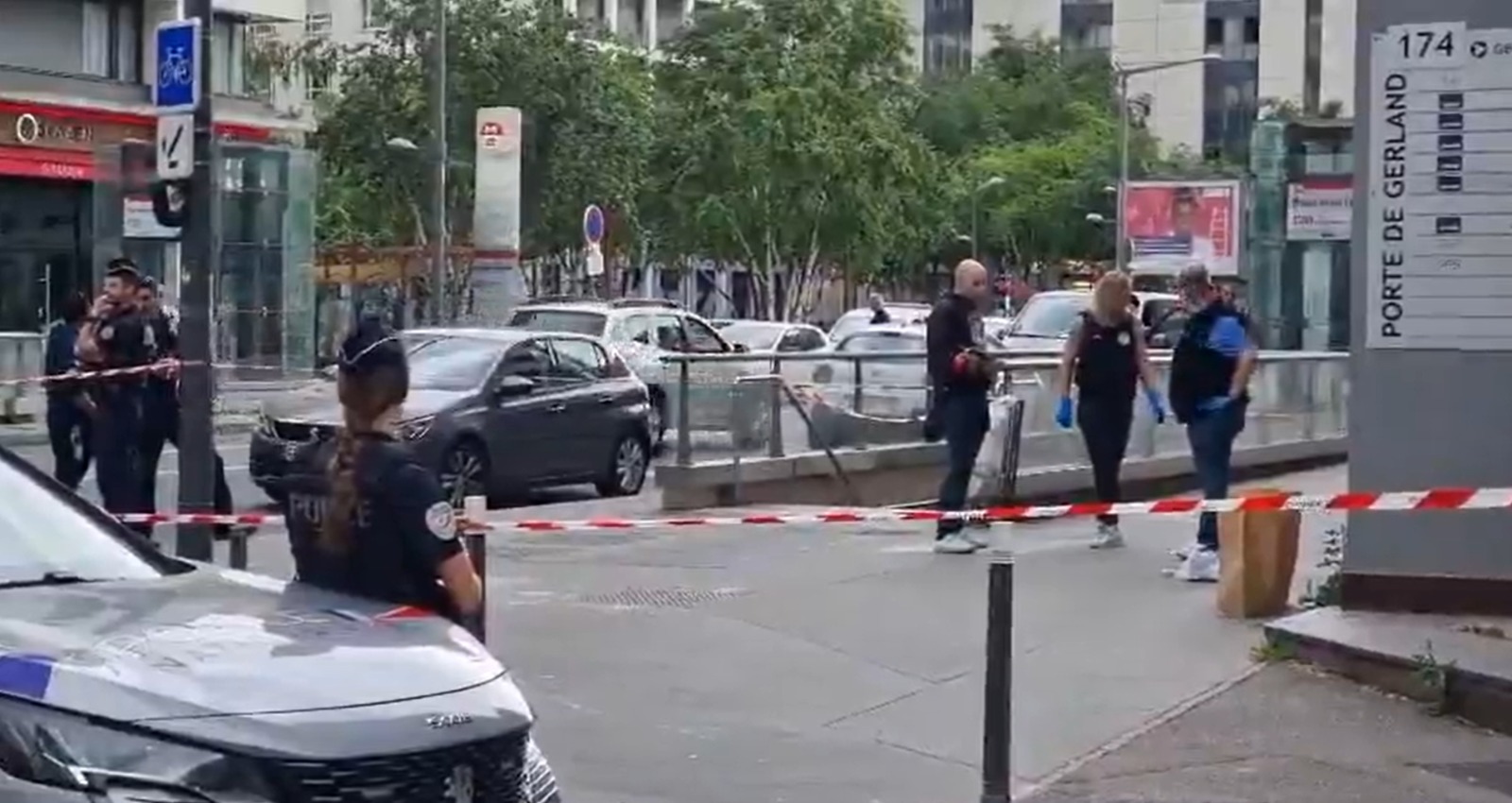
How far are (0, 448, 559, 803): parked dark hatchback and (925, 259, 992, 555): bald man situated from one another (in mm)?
8646

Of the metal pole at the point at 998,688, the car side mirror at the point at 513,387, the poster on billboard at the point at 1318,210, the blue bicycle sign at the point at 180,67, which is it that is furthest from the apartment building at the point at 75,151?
the metal pole at the point at 998,688

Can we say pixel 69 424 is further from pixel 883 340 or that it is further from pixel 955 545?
pixel 883 340

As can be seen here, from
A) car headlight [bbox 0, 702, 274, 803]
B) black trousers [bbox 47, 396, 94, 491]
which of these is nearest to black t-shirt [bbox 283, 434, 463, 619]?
car headlight [bbox 0, 702, 274, 803]

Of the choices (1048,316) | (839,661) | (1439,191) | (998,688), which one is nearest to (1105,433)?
(839,661)

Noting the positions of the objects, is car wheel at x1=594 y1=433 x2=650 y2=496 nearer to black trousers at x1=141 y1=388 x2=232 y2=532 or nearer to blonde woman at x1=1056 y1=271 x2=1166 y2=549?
black trousers at x1=141 y1=388 x2=232 y2=532

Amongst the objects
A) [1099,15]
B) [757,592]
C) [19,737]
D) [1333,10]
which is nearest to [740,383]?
[757,592]

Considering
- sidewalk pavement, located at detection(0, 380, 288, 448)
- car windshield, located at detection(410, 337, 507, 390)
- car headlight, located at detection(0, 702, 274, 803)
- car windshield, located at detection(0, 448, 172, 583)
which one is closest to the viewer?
car headlight, located at detection(0, 702, 274, 803)

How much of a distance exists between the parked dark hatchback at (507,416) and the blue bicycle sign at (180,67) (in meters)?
5.52

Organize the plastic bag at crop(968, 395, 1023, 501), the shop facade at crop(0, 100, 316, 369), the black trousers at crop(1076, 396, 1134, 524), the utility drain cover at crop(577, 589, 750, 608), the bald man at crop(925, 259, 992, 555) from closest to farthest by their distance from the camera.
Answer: the utility drain cover at crop(577, 589, 750, 608), the bald man at crop(925, 259, 992, 555), the black trousers at crop(1076, 396, 1134, 524), the plastic bag at crop(968, 395, 1023, 501), the shop facade at crop(0, 100, 316, 369)

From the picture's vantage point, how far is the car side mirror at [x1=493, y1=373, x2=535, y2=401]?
765 inches

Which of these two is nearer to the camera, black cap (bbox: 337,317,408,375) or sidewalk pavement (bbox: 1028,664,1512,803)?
black cap (bbox: 337,317,408,375)

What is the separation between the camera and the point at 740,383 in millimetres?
18250

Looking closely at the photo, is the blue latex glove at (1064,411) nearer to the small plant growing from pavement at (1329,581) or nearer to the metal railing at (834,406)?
the metal railing at (834,406)

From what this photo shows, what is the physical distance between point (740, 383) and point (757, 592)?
520 centimetres
